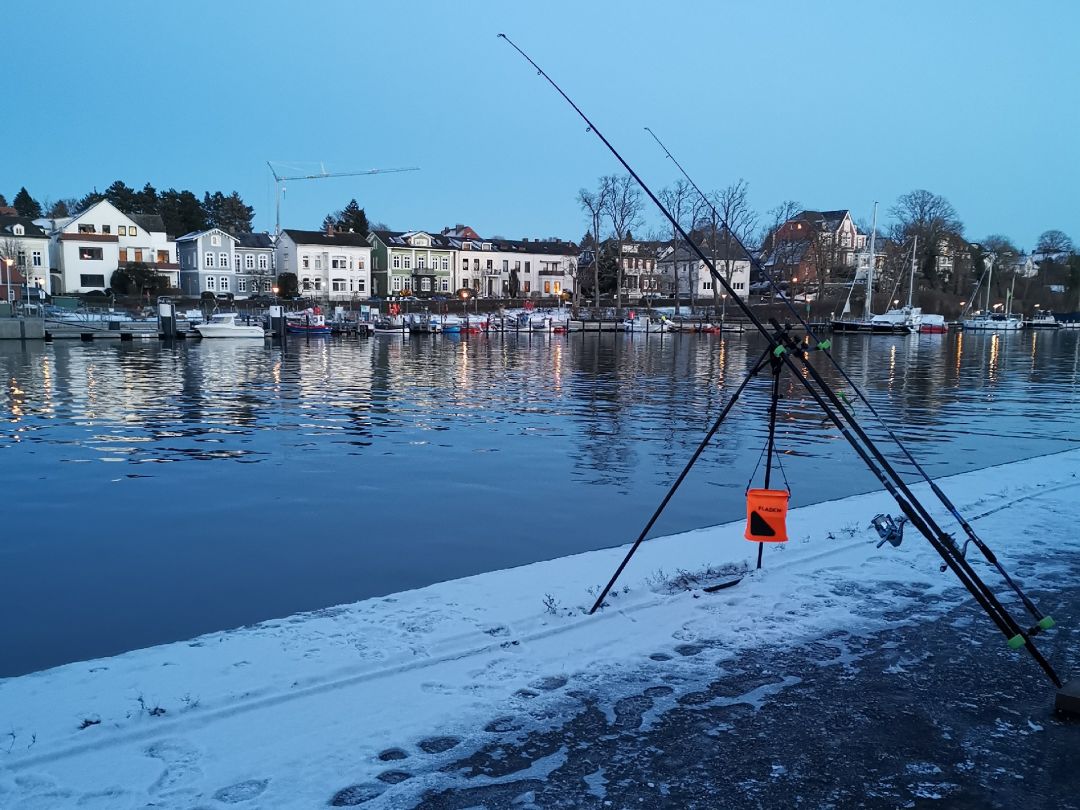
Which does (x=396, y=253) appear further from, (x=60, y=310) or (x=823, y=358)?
(x=823, y=358)

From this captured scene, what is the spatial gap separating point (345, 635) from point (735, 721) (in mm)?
2872

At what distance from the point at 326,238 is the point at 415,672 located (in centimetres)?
9379

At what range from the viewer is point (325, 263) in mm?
92625

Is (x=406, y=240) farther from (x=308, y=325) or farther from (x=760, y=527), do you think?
(x=760, y=527)

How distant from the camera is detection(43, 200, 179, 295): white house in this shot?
79.8m

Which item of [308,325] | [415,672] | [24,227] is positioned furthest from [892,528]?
[24,227]

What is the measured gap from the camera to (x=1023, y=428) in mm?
20047

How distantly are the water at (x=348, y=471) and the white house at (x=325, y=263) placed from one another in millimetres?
61199

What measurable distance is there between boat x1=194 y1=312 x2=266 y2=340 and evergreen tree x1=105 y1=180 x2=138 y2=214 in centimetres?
6204

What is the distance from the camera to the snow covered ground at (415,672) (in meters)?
4.16

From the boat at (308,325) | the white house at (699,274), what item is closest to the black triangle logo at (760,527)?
the boat at (308,325)

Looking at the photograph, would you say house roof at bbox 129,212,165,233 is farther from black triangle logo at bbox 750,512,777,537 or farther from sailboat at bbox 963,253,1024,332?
sailboat at bbox 963,253,1024,332

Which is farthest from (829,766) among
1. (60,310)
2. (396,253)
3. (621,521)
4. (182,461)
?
(396,253)

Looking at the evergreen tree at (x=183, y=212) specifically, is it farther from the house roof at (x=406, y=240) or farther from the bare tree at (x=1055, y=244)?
the bare tree at (x=1055, y=244)
